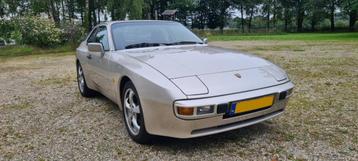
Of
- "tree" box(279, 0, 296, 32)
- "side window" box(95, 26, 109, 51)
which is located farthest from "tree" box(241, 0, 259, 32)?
"side window" box(95, 26, 109, 51)

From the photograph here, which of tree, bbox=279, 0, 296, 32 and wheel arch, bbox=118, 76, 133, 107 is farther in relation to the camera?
tree, bbox=279, 0, 296, 32

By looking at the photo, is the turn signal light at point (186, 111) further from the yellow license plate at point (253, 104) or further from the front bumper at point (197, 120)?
the yellow license plate at point (253, 104)

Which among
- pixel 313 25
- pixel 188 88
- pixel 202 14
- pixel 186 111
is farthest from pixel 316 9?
pixel 186 111

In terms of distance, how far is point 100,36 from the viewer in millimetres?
4352

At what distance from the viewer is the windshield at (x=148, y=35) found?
3758 millimetres

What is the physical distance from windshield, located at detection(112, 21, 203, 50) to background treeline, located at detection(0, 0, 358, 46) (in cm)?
1401

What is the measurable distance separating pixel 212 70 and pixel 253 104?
1.49 ft

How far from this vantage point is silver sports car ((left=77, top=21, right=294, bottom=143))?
8.18 ft

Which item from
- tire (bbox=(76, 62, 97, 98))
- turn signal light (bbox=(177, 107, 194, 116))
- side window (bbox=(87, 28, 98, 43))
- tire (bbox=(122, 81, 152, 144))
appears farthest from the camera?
tire (bbox=(76, 62, 97, 98))

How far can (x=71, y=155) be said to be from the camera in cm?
287

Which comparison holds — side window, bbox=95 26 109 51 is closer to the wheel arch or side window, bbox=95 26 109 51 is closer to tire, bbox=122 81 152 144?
the wheel arch

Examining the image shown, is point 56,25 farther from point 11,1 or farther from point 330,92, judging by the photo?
point 330,92

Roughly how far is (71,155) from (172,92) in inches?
45.6

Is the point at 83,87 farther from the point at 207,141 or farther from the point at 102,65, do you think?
the point at 207,141
